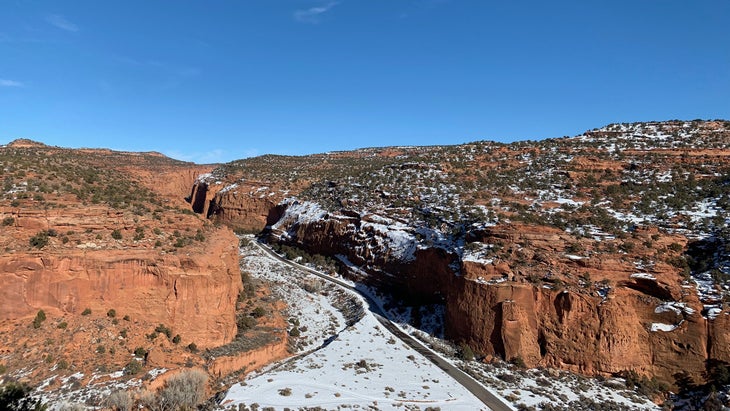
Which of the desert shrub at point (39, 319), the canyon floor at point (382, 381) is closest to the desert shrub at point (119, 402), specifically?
the canyon floor at point (382, 381)

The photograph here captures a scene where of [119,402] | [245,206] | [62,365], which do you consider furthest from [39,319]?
[245,206]

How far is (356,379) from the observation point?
1973cm

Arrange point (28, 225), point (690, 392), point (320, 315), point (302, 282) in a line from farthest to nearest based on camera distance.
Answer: point (302, 282)
point (320, 315)
point (690, 392)
point (28, 225)

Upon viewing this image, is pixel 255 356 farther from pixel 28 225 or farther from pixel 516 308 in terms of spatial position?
pixel 516 308

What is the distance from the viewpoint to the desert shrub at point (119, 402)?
14258 mm

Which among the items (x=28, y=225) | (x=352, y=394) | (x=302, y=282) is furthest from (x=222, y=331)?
(x=302, y=282)

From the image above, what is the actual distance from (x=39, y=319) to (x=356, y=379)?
43.1 feet

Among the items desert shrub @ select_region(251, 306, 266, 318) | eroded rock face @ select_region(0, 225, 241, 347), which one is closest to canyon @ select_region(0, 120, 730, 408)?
eroded rock face @ select_region(0, 225, 241, 347)

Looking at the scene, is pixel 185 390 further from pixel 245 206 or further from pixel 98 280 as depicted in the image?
pixel 245 206

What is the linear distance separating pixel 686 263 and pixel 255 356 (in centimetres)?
2297

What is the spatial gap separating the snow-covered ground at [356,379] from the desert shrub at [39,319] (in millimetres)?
7686

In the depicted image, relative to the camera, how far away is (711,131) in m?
44.9

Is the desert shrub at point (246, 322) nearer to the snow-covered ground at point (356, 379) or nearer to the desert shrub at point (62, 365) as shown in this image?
the snow-covered ground at point (356, 379)

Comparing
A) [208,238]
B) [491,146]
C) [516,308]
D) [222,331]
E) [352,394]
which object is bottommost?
[352,394]
